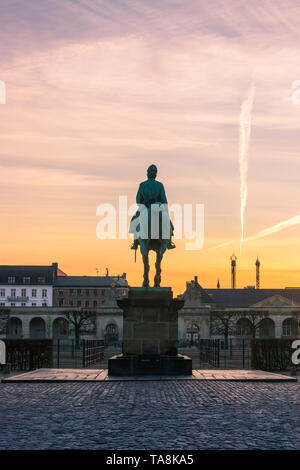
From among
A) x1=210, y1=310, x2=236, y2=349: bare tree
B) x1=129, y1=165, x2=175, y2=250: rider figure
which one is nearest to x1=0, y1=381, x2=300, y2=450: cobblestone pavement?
x1=129, y1=165, x2=175, y2=250: rider figure

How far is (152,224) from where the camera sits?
21391 millimetres

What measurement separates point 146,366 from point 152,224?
176 inches

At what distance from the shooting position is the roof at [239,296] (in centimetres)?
13825

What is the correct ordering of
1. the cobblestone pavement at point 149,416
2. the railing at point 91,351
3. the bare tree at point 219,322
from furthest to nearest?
the bare tree at point 219,322 < the railing at point 91,351 < the cobblestone pavement at point 149,416

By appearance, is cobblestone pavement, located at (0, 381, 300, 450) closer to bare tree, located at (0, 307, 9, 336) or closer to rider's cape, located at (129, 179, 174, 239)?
rider's cape, located at (129, 179, 174, 239)

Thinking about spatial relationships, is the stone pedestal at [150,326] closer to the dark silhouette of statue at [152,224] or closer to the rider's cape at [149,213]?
the dark silhouette of statue at [152,224]

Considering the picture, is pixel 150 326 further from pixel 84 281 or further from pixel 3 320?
pixel 84 281

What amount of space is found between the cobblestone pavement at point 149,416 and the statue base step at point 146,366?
86.2 inches

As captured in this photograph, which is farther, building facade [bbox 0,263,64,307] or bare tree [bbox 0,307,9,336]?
building facade [bbox 0,263,64,307]

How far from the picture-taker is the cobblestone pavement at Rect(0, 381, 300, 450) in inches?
373

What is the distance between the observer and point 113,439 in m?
9.63

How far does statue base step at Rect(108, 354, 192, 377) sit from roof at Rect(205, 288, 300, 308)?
11838 cm

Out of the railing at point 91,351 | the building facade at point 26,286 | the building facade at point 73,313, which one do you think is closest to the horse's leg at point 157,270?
the railing at point 91,351

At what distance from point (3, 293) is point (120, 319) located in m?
41.1
